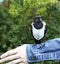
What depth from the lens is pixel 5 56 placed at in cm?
86

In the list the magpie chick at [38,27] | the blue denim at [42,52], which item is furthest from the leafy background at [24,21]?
the blue denim at [42,52]

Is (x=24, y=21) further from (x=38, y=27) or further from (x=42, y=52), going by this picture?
(x=42, y=52)

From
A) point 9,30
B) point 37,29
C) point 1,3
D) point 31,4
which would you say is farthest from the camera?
point 1,3

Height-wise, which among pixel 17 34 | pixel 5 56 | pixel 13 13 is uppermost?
pixel 5 56

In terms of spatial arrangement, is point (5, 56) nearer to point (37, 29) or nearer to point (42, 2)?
point (37, 29)

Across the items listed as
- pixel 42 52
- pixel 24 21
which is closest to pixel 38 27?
pixel 42 52

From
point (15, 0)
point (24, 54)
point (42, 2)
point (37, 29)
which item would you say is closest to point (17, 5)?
point (15, 0)

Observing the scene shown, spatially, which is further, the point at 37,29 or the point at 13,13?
the point at 13,13

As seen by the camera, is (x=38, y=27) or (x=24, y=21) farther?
(x=24, y=21)

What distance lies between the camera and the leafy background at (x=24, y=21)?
10.0 feet

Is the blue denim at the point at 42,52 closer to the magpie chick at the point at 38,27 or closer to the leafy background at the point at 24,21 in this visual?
the magpie chick at the point at 38,27

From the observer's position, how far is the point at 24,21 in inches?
122

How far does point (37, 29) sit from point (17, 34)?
55.2 inches

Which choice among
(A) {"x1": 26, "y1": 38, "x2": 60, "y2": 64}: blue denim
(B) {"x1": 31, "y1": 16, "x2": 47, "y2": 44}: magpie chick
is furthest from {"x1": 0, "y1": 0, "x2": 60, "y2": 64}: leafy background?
(A) {"x1": 26, "y1": 38, "x2": 60, "y2": 64}: blue denim
